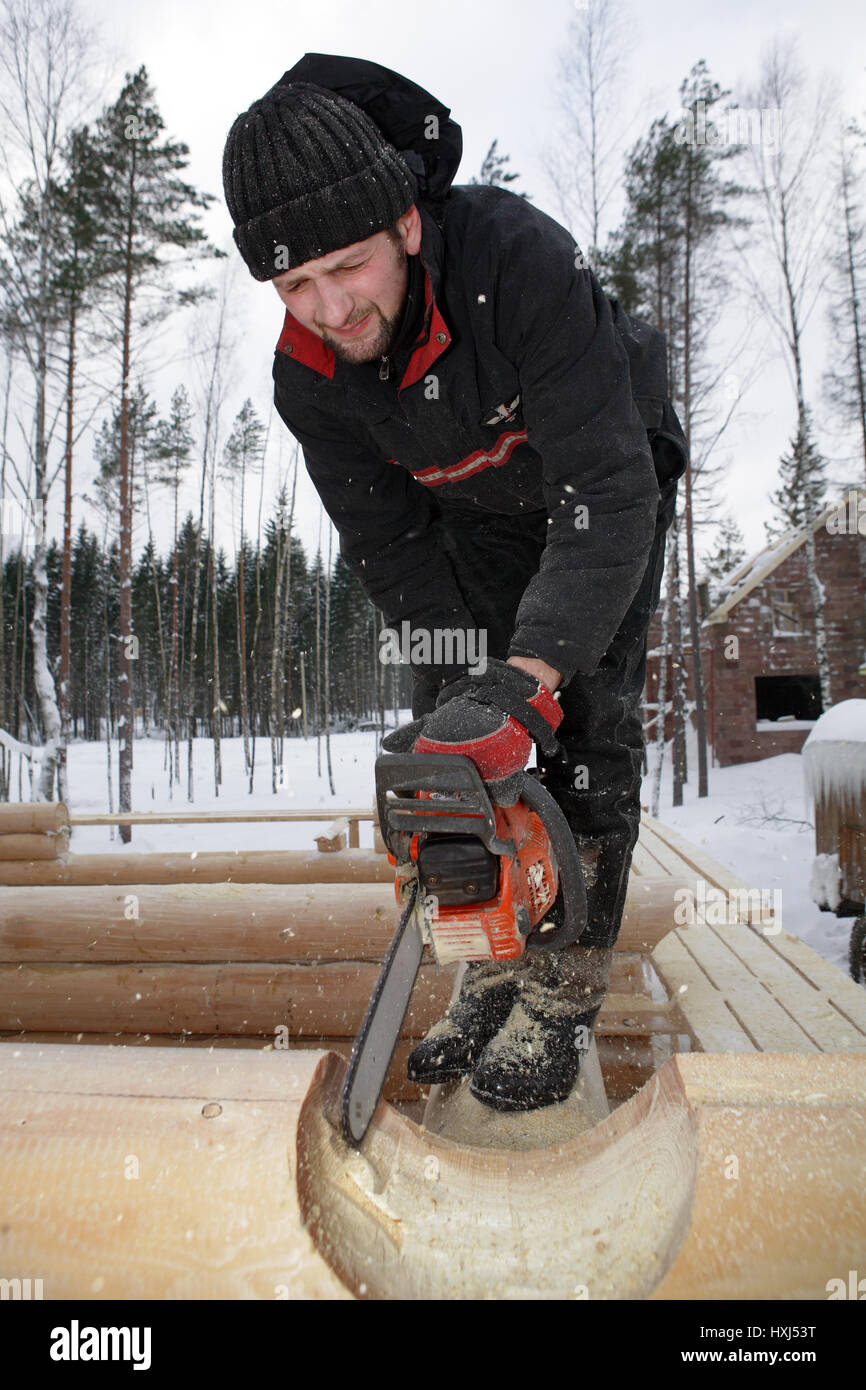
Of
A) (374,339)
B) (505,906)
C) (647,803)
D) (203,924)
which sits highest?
(374,339)

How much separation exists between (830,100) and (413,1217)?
17280 mm

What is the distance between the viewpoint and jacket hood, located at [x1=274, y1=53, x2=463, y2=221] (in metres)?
1.38

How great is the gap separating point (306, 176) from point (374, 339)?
28cm

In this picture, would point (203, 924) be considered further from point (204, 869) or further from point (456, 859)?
point (456, 859)

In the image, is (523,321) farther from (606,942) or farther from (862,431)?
(862,431)

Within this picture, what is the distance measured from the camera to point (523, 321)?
1.39 metres

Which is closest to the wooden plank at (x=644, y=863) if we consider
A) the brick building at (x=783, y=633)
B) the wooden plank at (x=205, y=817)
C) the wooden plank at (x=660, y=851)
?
the wooden plank at (x=660, y=851)

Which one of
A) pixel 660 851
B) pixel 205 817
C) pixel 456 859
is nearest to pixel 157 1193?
pixel 456 859

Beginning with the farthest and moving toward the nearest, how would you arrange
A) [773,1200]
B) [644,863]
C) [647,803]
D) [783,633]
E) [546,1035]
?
[783,633]
[647,803]
[644,863]
[546,1035]
[773,1200]

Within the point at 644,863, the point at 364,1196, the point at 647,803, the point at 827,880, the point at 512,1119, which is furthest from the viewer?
the point at 647,803

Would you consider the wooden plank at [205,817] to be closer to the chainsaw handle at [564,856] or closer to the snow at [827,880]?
the snow at [827,880]

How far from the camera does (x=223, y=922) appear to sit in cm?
271

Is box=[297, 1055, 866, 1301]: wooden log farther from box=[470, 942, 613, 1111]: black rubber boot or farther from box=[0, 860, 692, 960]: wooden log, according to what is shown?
box=[0, 860, 692, 960]: wooden log

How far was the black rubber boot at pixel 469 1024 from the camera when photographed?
1.40 m
